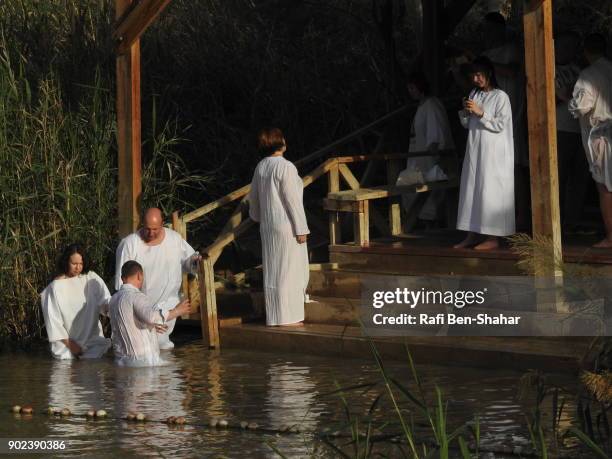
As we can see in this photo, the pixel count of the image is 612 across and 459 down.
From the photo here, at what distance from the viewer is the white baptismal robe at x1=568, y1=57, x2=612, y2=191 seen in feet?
38.8

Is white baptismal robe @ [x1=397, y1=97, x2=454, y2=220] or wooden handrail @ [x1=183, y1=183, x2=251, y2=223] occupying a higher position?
white baptismal robe @ [x1=397, y1=97, x2=454, y2=220]

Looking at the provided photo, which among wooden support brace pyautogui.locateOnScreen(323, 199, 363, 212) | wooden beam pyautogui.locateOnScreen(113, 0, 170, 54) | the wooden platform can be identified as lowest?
the wooden platform

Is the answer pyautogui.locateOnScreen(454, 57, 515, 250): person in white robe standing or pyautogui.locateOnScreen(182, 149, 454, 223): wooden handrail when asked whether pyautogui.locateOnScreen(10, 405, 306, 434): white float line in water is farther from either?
pyautogui.locateOnScreen(454, 57, 515, 250): person in white robe standing

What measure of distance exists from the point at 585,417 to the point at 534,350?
10.4 ft

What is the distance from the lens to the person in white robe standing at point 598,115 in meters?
11.8

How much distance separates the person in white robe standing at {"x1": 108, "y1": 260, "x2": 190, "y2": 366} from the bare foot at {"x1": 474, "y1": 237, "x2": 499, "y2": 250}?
2.64m

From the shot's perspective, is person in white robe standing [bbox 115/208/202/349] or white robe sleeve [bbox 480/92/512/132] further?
person in white robe standing [bbox 115/208/202/349]

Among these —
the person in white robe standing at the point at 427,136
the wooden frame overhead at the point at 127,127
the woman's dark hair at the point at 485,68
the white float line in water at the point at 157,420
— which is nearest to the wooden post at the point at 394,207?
the person in white robe standing at the point at 427,136

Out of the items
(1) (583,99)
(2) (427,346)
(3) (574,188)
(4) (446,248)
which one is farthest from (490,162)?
(3) (574,188)

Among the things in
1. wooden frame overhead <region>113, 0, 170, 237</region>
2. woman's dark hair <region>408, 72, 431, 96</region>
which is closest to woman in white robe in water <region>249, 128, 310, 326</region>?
wooden frame overhead <region>113, 0, 170, 237</region>

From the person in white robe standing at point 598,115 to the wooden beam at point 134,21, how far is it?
3685mm

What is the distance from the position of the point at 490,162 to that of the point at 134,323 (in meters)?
3.14

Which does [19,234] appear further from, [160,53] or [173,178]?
[160,53]

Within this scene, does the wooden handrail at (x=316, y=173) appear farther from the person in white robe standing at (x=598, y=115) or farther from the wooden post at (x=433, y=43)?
the person in white robe standing at (x=598, y=115)
